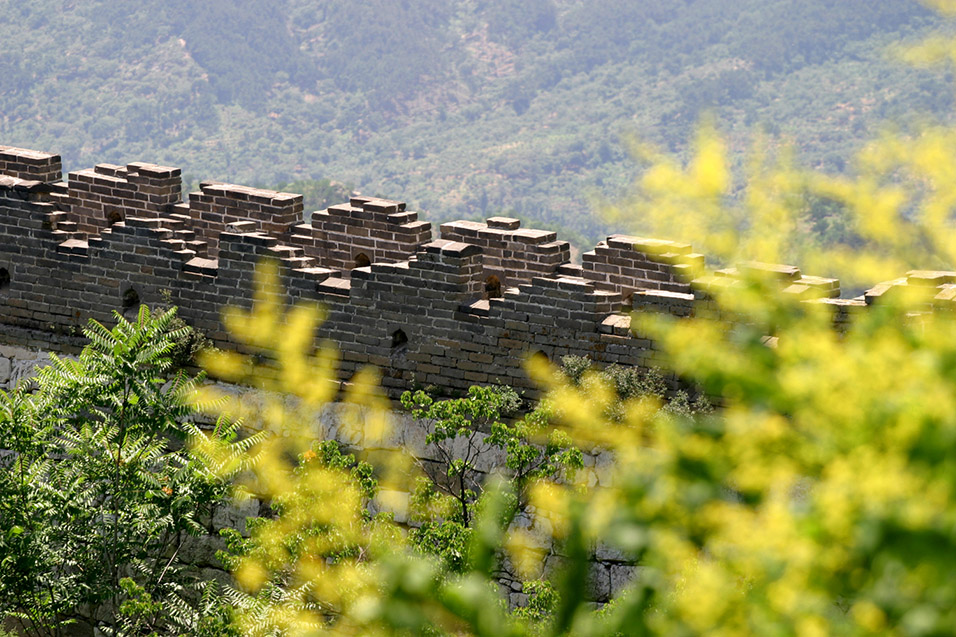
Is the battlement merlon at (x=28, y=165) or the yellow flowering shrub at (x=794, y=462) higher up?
the battlement merlon at (x=28, y=165)

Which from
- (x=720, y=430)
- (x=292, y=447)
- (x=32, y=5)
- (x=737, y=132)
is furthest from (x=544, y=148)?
(x=720, y=430)

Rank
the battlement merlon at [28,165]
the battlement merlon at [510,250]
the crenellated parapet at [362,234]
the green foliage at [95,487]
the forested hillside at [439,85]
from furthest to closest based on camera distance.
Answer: the forested hillside at [439,85] → the battlement merlon at [28,165] → the crenellated parapet at [362,234] → the battlement merlon at [510,250] → the green foliage at [95,487]

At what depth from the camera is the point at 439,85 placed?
315ft

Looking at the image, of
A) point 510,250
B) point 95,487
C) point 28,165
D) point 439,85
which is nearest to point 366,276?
point 510,250

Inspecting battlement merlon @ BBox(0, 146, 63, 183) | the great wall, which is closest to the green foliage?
the great wall

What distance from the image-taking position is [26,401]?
8734mm

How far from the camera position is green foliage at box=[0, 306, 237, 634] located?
8.48 meters

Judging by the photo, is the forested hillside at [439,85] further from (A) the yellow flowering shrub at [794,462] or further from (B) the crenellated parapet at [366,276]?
(A) the yellow flowering shrub at [794,462]

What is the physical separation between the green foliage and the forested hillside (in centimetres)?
6750

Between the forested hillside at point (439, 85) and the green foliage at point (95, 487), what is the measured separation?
221 ft

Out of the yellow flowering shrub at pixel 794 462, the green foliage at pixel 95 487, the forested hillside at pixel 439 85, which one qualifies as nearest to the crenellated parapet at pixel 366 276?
the green foliage at pixel 95 487

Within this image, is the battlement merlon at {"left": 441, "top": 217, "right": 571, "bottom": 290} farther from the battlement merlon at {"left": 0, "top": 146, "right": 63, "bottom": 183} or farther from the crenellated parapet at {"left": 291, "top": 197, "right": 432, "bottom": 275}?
the battlement merlon at {"left": 0, "top": 146, "right": 63, "bottom": 183}

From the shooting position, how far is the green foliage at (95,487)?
334 inches

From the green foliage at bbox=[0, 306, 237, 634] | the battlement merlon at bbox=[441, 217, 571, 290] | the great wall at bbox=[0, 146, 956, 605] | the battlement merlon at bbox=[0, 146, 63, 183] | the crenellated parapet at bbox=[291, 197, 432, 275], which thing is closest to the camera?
the green foliage at bbox=[0, 306, 237, 634]
